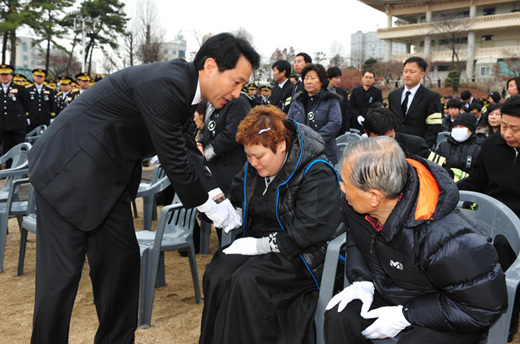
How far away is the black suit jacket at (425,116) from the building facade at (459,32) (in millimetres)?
36943

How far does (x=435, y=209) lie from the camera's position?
5.16 feet

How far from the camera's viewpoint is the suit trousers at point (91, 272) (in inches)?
78.9

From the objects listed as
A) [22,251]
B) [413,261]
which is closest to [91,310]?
[22,251]

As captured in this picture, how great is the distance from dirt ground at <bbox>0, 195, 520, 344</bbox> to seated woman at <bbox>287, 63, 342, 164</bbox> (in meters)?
1.74

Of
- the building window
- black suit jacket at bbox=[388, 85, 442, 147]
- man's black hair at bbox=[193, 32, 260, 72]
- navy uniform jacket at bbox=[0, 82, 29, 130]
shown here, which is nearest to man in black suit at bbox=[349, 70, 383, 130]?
black suit jacket at bbox=[388, 85, 442, 147]

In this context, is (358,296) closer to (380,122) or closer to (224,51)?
(224,51)

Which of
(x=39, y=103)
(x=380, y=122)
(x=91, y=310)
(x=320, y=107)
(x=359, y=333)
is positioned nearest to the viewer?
(x=359, y=333)

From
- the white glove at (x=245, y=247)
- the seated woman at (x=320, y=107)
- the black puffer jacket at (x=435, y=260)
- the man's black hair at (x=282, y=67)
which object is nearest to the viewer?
the black puffer jacket at (x=435, y=260)

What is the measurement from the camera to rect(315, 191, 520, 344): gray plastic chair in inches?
62.3

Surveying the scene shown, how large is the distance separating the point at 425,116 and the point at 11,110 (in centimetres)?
697

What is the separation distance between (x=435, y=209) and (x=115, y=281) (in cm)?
158

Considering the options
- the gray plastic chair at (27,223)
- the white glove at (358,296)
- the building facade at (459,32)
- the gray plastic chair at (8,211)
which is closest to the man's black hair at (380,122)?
the white glove at (358,296)

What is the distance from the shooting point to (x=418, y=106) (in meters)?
4.56

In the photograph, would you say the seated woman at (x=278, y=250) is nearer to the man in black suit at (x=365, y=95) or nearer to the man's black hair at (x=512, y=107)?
the man's black hair at (x=512, y=107)
